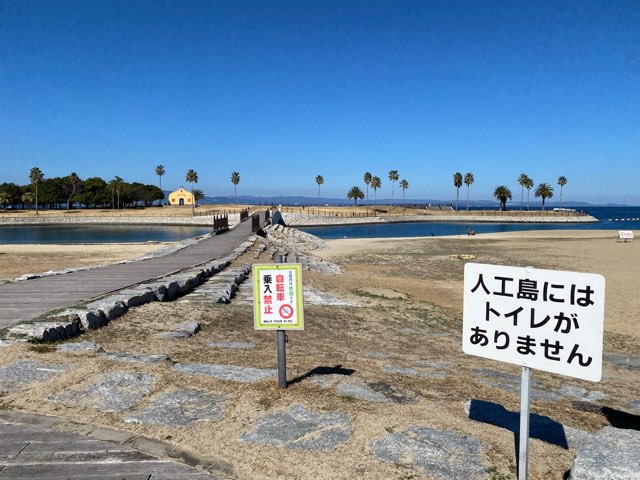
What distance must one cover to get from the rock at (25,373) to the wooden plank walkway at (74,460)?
1.07 metres

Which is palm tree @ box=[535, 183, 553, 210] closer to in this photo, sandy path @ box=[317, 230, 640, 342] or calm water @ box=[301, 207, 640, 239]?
calm water @ box=[301, 207, 640, 239]

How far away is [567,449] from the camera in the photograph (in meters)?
3.96

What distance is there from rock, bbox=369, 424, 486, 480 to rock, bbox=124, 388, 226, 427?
5.60ft

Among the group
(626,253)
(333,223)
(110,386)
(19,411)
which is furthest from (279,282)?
(333,223)

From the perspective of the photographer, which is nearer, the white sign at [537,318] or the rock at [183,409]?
the white sign at [537,318]

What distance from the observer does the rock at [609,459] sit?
3.04 m

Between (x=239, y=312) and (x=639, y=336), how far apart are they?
10.2 meters

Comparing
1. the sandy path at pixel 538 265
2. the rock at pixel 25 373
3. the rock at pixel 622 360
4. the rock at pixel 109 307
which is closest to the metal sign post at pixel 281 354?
the rock at pixel 25 373

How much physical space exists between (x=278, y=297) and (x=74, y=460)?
7.66ft

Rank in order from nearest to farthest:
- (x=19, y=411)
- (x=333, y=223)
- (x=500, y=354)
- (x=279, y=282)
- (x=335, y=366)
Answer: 1. (x=500, y=354)
2. (x=19, y=411)
3. (x=279, y=282)
4. (x=335, y=366)
5. (x=333, y=223)

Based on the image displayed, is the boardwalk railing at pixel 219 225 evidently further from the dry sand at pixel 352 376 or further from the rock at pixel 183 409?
the rock at pixel 183 409

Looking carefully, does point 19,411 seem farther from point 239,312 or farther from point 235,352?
point 239,312

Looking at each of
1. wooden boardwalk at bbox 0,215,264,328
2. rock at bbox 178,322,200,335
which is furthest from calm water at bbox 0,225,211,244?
rock at bbox 178,322,200,335

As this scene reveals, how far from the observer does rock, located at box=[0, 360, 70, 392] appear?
16.5 feet
